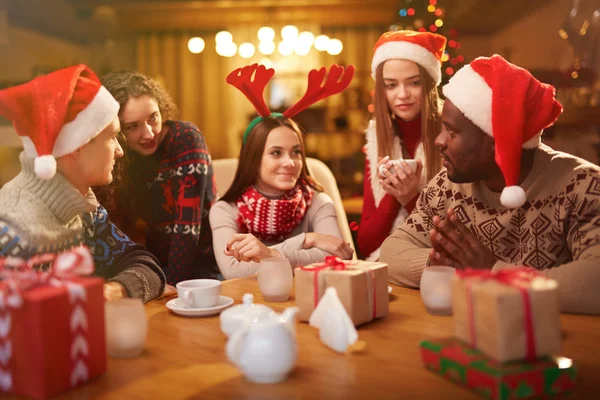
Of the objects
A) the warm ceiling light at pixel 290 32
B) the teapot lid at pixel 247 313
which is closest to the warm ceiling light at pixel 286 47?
the warm ceiling light at pixel 290 32

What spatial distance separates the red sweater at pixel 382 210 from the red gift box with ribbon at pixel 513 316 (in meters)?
Result: 1.16

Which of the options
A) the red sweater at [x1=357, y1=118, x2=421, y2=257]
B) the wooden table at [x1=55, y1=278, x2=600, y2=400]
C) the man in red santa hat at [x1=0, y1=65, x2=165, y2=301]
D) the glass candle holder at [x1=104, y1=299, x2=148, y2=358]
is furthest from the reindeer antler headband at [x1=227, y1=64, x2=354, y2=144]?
the glass candle holder at [x1=104, y1=299, x2=148, y2=358]

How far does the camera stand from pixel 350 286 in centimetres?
104

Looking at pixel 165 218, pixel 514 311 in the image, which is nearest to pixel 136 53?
pixel 165 218

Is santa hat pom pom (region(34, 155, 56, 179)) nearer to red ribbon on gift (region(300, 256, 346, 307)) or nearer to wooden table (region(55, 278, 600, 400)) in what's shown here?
wooden table (region(55, 278, 600, 400))

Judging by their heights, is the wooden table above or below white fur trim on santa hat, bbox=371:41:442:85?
below

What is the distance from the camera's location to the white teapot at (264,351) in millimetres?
821

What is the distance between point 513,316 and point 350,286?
0.34m

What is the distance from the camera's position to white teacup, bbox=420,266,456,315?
3.73ft

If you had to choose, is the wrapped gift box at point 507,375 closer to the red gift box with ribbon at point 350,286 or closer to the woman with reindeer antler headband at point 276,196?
the red gift box with ribbon at point 350,286

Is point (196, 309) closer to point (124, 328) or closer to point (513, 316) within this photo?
point (124, 328)

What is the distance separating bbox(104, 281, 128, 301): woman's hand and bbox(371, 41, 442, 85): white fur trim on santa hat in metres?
1.27

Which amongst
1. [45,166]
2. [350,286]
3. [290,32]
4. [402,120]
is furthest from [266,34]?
[350,286]

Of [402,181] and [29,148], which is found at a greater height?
[29,148]
